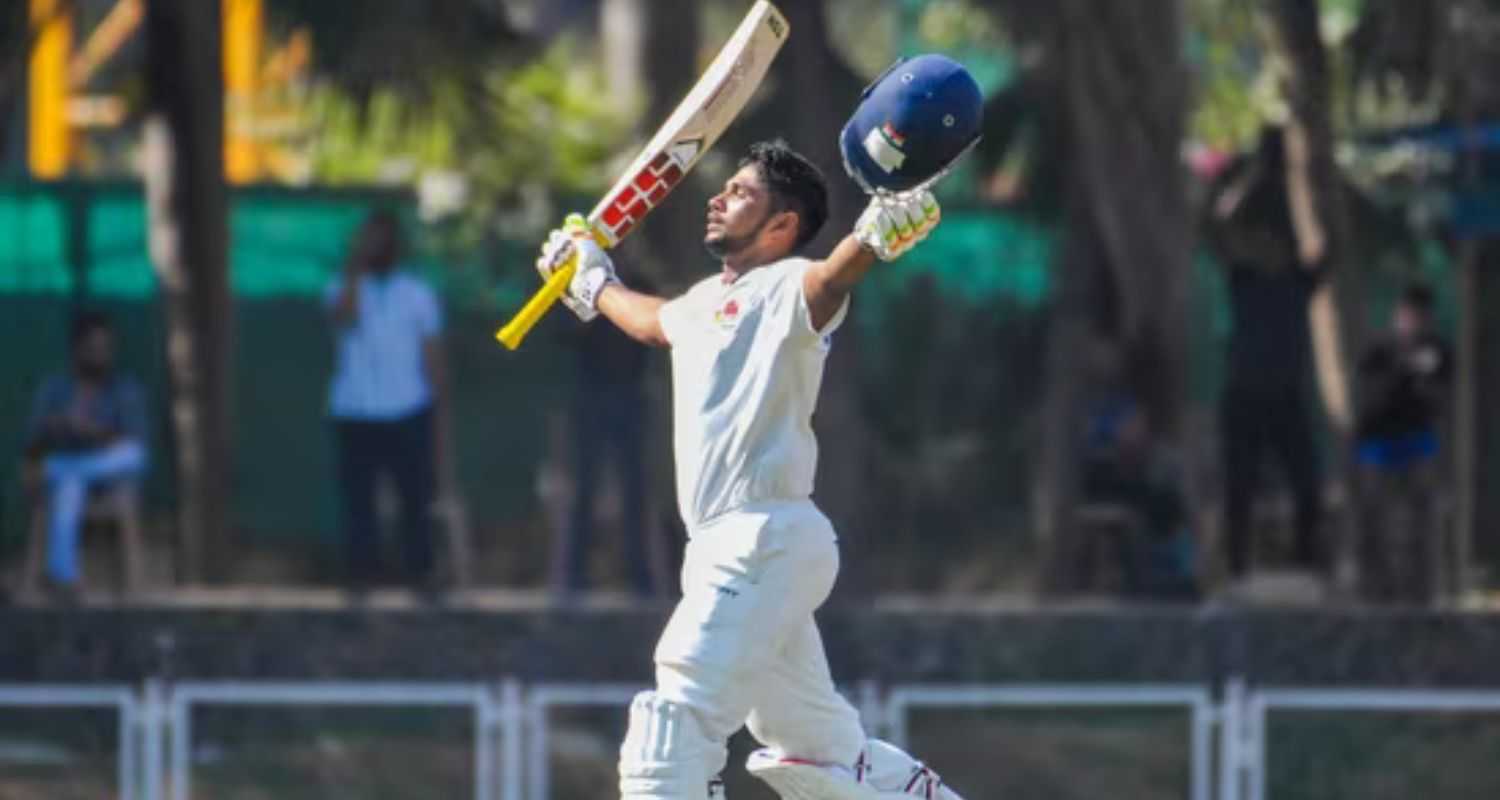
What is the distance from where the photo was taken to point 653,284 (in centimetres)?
1402

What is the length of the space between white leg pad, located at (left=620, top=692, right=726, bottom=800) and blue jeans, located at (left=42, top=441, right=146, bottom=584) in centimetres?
734

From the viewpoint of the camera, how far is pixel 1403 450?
49.2 feet

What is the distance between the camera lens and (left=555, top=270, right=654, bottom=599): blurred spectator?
14.4 meters

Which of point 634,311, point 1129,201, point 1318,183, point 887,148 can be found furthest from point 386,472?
point 887,148

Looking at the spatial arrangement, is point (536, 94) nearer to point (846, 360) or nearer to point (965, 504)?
point (965, 504)

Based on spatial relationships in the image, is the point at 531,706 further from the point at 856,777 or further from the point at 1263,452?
the point at 1263,452

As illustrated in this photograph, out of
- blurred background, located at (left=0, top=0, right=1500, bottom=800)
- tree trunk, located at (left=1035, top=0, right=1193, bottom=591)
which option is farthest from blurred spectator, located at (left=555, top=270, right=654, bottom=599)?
tree trunk, located at (left=1035, top=0, right=1193, bottom=591)

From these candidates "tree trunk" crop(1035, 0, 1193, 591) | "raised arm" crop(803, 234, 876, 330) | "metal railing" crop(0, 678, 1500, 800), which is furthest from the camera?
"tree trunk" crop(1035, 0, 1193, 591)

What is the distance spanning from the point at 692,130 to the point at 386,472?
665 cm

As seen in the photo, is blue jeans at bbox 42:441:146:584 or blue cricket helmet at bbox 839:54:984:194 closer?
blue cricket helmet at bbox 839:54:984:194

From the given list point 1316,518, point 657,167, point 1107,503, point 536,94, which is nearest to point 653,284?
point 1107,503

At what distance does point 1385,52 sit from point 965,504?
3.55 metres

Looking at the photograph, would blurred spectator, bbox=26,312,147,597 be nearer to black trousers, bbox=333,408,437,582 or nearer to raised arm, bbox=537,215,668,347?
black trousers, bbox=333,408,437,582

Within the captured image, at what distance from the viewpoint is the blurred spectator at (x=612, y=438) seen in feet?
47.3
